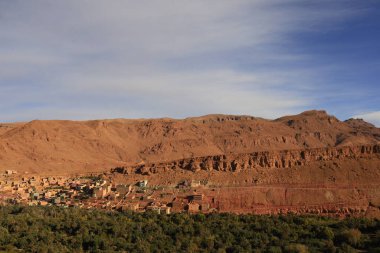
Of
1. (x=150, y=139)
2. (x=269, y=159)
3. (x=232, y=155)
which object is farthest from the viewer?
(x=150, y=139)

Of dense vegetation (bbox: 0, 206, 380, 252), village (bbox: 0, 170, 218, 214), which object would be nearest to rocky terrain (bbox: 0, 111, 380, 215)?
village (bbox: 0, 170, 218, 214)

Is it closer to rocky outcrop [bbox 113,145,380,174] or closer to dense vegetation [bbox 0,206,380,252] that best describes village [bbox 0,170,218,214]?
rocky outcrop [bbox 113,145,380,174]

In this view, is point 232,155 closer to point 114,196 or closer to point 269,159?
point 269,159

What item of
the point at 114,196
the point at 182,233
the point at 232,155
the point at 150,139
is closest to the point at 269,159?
the point at 232,155

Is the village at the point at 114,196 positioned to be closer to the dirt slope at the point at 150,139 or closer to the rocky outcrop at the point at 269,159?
the rocky outcrop at the point at 269,159

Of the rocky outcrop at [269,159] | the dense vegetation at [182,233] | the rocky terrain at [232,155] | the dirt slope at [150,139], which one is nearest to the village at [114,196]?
Answer: the rocky terrain at [232,155]

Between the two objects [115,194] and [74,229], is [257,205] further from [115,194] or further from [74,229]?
[74,229]

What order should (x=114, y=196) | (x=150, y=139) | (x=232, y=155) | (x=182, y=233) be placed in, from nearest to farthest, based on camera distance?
(x=182, y=233) → (x=114, y=196) → (x=232, y=155) → (x=150, y=139)
